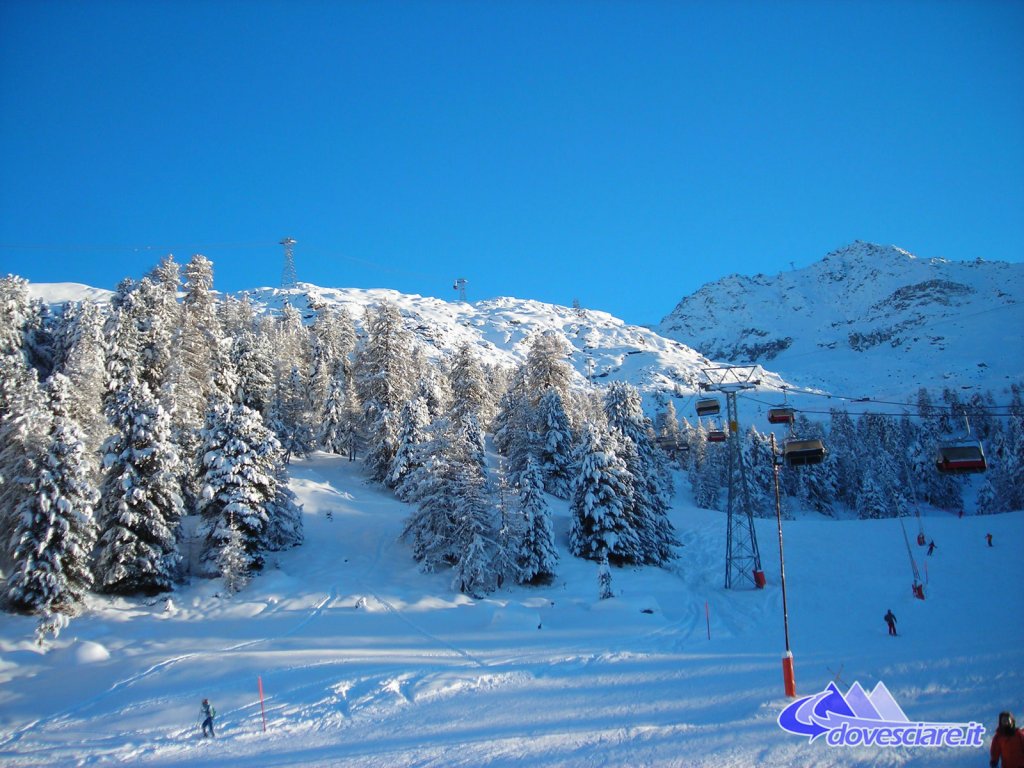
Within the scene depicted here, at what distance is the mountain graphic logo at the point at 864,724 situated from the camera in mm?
13070

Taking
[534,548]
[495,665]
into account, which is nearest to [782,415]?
[534,548]

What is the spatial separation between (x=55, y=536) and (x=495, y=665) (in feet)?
68.4

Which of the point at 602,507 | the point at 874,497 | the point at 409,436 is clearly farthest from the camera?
the point at 874,497

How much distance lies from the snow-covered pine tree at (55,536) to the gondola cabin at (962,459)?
38267 mm

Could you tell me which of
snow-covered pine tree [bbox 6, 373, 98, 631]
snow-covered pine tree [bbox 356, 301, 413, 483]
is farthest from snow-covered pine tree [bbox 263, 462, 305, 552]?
snow-covered pine tree [bbox 356, 301, 413, 483]

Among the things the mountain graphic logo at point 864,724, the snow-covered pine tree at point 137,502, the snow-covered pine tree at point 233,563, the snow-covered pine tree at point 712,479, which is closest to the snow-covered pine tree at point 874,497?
the snow-covered pine tree at point 712,479

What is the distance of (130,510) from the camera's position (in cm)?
2991

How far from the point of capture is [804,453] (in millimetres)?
24375

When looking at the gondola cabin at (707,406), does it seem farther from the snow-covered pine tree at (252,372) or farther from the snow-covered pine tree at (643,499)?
the snow-covered pine tree at (252,372)

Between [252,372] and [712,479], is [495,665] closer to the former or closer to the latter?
[252,372]

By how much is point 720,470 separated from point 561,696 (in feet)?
239

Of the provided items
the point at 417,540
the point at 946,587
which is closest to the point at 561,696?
the point at 417,540

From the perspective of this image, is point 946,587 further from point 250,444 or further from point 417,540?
point 250,444

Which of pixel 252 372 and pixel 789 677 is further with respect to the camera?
pixel 252 372
